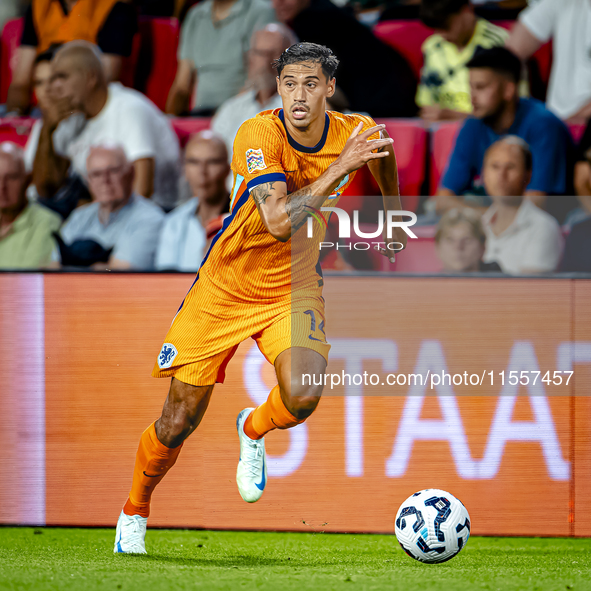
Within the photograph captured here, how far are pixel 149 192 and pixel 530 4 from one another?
9.38ft

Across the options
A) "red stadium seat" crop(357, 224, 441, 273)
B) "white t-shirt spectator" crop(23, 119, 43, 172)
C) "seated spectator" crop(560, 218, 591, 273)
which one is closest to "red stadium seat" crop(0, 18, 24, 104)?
"white t-shirt spectator" crop(23, 119, 43, 172)

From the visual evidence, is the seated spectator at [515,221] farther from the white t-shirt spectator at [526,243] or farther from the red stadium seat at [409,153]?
the red stadium seat at [409,153]

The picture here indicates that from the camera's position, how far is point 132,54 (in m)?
5.93

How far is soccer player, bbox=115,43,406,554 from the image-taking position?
324cm

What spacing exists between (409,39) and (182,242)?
2328mm

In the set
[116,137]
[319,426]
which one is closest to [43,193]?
[116,137]

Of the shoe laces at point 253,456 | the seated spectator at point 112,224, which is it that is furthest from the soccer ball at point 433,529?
the seated spectator at point 112,224

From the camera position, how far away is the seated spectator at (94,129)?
5086mm

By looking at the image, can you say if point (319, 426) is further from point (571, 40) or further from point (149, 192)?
point (571, 40)

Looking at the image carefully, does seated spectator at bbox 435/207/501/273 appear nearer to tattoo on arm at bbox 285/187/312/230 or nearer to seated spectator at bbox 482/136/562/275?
seated spectator at bbox 482/136/562/275

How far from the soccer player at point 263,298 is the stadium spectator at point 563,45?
2.23 metres

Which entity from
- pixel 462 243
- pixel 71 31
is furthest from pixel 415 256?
pixel 71 31

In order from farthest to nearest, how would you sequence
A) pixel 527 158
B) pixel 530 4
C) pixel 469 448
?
pixel 530 4 < pixel 527 158 < pixel 469 448

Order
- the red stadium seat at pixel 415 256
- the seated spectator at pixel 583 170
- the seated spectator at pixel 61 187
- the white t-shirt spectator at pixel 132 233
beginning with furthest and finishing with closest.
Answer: the seated spectator at pixel 61 187 < the white t-shirt spectator at pixel 132 233 < the seated spectator at pixel 583 170 < the red stadium seat at pixel 415 256
